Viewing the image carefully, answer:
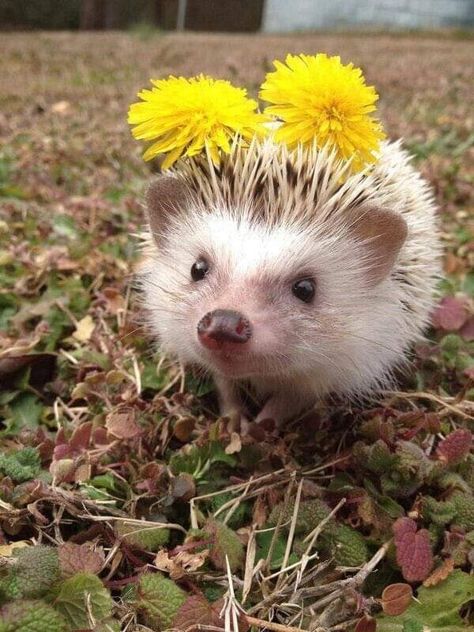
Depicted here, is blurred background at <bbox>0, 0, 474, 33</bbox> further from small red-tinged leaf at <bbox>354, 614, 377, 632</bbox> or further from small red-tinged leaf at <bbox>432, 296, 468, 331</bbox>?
small red-tinged leaf at <bbox>354, 614, 377, 632</bbox>

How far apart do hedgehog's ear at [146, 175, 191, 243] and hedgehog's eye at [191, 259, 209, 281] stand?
8.3 inches

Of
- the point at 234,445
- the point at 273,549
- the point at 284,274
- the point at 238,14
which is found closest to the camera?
the point at 273,549

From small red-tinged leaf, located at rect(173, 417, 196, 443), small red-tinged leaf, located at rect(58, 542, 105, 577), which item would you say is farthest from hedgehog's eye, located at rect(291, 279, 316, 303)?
small red-tinged leaf, located at rect(58, 542, 105, 577)

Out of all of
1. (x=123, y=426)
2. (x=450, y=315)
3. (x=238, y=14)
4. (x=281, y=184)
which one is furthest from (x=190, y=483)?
(x=238, y=14)

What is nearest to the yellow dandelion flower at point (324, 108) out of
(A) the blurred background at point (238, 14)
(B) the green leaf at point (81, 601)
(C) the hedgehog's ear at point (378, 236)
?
(C) the hedgehog's ear at point (378, 236)

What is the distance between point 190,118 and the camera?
1.65 m

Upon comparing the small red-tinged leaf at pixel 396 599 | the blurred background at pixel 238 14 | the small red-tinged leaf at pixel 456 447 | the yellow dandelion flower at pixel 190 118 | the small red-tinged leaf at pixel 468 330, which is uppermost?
the blurred background at pixel 238 14

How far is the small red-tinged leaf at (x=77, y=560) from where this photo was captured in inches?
50.5

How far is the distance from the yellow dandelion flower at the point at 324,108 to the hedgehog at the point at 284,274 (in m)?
0.04

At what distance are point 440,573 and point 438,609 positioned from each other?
0.07 metres

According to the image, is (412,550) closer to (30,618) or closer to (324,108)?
(30,618)

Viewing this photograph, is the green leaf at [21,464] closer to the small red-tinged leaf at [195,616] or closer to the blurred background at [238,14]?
the small red-tinged leaf at [195,616]

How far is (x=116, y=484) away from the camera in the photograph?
64.2 inches

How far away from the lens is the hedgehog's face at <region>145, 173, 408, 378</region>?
1.49 metres
